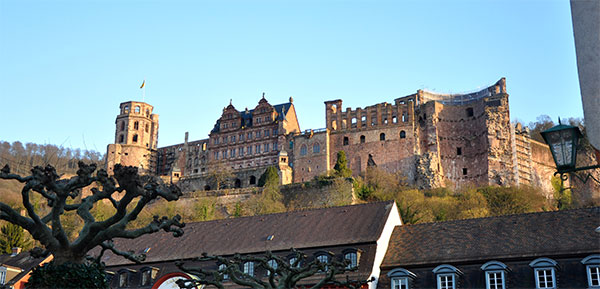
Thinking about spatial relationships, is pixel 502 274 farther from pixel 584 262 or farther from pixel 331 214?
pixel 331 214

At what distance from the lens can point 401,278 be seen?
1342 inches

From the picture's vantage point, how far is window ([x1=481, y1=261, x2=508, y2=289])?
31984mm

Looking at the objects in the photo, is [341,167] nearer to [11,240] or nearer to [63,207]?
[11,240]

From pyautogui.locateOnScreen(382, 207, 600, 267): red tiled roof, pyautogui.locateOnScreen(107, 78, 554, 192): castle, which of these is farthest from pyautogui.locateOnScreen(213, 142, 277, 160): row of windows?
pyautogui.locateOnScreen(382, 207, 600, 267): red tiled roof

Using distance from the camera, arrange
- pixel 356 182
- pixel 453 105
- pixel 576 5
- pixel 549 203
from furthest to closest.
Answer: pixel 453 105 < pixel 356 182 < pixel 549 203 < pixel 576 5

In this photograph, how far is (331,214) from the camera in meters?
41.2

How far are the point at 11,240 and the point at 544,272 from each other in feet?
150

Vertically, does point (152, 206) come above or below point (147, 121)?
below

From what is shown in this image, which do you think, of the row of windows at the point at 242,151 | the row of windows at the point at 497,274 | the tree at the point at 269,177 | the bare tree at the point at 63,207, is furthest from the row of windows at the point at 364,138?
the bare tree at the point at 63,207

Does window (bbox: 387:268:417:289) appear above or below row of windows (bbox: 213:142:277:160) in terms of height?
below

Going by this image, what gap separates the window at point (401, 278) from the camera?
33.8m

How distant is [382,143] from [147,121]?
154 feet

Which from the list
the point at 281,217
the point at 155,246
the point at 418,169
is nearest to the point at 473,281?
the point at 281,217

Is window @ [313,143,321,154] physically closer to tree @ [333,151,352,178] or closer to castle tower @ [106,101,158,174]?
tree @ [333,151,352,178]
